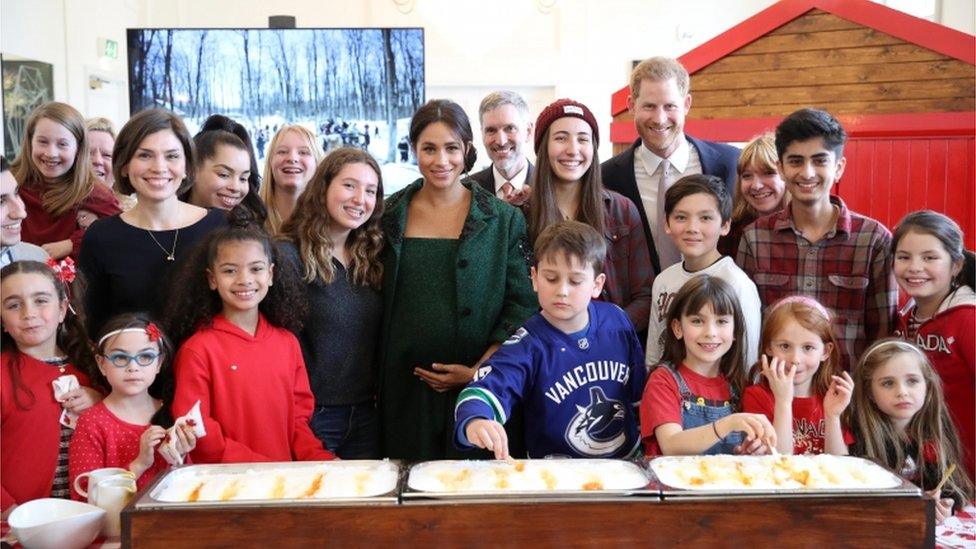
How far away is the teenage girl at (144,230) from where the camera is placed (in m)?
2.45

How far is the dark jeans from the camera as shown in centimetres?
254

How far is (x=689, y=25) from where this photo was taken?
988 cm

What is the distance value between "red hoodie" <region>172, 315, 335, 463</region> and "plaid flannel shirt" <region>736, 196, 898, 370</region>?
1498 millimetres

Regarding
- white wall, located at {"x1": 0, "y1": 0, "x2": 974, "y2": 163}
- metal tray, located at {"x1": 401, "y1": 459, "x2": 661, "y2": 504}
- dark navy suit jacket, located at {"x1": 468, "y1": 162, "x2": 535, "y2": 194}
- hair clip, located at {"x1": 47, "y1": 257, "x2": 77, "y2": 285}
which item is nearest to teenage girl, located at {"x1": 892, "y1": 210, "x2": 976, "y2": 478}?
metal tray, located at {"x1": 401, "y1": 459, "x2": 661, "y2": 504}

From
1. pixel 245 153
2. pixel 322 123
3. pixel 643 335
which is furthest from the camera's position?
pixel 322 123

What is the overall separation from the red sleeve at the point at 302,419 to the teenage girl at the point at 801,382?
1172mm

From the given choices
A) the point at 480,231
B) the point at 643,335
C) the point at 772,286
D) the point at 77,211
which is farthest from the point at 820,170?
the point at 77,211

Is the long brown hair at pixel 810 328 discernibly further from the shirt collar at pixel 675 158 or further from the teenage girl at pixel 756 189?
the shirt collar at pixel 675 158

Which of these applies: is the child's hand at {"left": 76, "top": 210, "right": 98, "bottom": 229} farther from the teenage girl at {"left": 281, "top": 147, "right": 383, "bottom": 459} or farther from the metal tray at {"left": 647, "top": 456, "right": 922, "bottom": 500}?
the metal tray at {"left": 647, "top": 456, "right": 922, "bottom": 500}

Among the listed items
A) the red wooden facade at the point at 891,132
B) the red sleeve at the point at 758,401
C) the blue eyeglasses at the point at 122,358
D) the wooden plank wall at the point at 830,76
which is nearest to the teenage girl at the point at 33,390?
the blue eyeglasses at the point at 122,358

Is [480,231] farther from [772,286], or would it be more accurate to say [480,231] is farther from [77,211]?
[77,211]

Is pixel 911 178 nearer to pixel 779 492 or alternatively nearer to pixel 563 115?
pixel 563 115

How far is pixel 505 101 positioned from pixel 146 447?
83.9 inches

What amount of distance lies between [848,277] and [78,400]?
2230 mm
